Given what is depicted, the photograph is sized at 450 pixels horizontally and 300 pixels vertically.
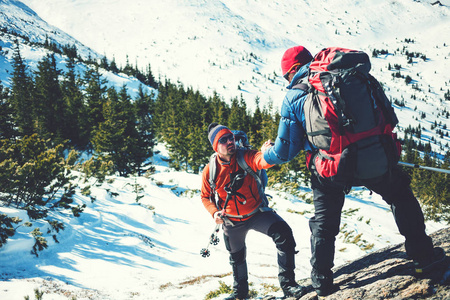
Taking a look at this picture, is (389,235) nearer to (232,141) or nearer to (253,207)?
(253,207)

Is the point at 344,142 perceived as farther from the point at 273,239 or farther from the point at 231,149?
the point at 273,239

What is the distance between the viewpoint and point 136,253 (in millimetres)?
6785

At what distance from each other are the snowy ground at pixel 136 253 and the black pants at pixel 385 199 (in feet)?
6.48

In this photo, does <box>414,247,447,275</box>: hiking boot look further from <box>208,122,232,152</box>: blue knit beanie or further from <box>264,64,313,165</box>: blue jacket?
<box>208,122,232,152</box>: blue knit beanie

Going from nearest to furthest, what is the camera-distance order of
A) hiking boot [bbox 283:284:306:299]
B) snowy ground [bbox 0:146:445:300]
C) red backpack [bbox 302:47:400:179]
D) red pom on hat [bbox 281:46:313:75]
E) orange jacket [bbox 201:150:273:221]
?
red backpack [bbox 302:47:400:179] < red pom on hat [bbox 281:46:313:75] < hiking boot [bbox 283:284:306:299] < orange jacket [bbox 201:150:273:221] < snowy ground [bbox 0:146:445:300]

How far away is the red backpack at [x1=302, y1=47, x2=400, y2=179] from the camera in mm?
2314

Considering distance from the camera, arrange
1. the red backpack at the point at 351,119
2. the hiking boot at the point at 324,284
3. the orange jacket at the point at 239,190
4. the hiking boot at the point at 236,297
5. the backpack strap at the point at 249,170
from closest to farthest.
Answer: the red backpack at the point at 351,119
the hiking boot at the point at 324,284
the backpack strap at the point at 249,170
the orange jacket at the point at 239,190
the hiking boot at the point at 236,297

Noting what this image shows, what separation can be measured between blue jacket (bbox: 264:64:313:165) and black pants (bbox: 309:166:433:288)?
390 mm

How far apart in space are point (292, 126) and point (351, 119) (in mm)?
642

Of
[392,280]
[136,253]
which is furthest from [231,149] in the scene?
[136,253]

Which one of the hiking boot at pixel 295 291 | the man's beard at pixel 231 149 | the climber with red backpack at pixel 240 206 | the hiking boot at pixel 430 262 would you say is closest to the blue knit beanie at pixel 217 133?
the climber with red backpack at pixel 240 206

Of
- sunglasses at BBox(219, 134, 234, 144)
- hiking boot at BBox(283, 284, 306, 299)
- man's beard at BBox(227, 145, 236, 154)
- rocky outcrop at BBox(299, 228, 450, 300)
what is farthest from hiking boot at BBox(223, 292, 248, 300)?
sunglasses at BBox(219, 134, 234, 144)

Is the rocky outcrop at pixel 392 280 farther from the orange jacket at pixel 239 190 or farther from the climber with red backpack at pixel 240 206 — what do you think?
the orange jacket at pixel 239 190

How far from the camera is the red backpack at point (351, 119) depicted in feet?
7.59
